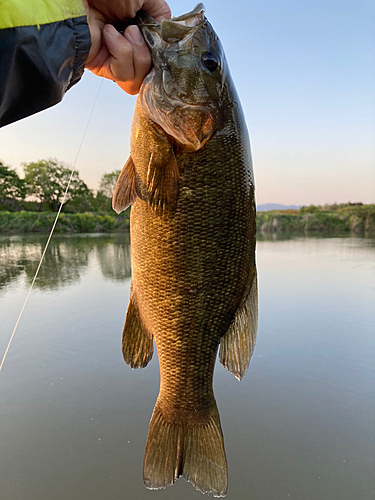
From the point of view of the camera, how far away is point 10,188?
32.6 meters

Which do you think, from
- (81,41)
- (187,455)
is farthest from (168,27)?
(187,455)

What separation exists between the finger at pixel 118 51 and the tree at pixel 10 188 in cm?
3192

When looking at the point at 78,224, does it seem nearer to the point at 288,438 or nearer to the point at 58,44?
the point at 288,438

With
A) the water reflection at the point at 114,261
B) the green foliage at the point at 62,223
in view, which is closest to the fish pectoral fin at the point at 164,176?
the water reflection at the point at 114,261

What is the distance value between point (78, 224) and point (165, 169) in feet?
80.0

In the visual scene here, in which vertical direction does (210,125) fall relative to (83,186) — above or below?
below

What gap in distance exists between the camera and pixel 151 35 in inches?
53.0

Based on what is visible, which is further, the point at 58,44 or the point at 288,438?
the point at 288,438

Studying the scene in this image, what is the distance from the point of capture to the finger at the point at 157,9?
1.42m

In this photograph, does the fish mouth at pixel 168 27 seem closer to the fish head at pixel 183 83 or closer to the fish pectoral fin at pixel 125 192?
the fish head at pixel 183 83

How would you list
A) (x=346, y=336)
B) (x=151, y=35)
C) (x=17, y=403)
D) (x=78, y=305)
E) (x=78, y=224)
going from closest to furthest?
1. (x=151, y=35)
2. (x=17, y=403)
3. (x=346, y=336)
4. (x=78, y=305)
5. (x=78, y=224)

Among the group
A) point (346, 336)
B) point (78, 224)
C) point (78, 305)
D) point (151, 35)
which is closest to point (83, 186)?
point (78, 224)

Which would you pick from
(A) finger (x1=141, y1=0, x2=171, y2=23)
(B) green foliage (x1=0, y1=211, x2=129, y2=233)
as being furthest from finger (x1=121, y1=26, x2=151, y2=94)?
(B) green foliage (x1=0, y1=211, x2=129, y2=233)

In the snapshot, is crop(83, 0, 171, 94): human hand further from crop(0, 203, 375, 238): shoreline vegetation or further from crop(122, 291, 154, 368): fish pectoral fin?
crop(0, 203, 375, 238): shoreline vegetation
